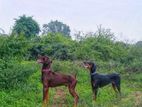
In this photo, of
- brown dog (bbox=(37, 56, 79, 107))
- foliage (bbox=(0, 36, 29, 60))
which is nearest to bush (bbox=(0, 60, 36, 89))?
foliage (bbox=(0, 36, 29, 60))

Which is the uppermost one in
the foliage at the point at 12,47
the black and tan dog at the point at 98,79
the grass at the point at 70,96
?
the foliage at the point at 12,47

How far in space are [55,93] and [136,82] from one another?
5.72 metres

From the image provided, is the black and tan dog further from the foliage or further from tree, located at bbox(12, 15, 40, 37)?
tree, located at bbox(12, 15, 40, 37)

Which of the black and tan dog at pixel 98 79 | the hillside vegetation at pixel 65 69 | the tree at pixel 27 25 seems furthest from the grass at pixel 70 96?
the tree at pixel 27 25

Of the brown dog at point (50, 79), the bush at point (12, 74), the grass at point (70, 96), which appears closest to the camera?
the brown dog at point (50, 79)

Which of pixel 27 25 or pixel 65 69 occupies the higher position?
pixel 27 25

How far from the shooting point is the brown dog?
13.6 meters

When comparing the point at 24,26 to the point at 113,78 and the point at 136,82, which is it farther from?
the point at 113,78

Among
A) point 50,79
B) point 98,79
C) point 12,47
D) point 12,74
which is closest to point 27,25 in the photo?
point 12,47

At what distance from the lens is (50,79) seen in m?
13.8

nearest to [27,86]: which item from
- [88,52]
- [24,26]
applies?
[88,52]

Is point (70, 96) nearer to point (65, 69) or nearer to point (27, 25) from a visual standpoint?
point (65, 69)

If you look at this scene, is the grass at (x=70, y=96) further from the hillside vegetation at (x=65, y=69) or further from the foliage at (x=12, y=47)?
the foliage at (x=12, y=47)

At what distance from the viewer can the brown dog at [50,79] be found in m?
13.6
